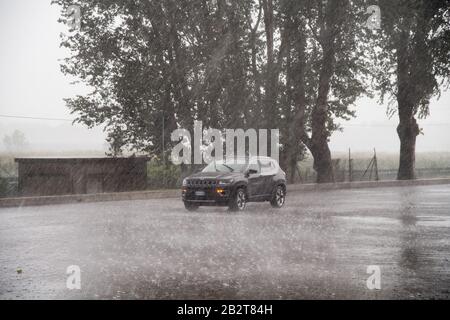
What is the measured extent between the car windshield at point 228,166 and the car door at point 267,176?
0.67 m

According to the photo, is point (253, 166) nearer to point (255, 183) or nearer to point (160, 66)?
point (255, 183)

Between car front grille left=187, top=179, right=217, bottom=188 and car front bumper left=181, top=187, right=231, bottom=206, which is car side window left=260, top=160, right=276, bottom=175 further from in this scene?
car front grille left=187, top=179, right=217, bottom=188

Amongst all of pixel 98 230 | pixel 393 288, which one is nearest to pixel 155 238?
pixel 98 230

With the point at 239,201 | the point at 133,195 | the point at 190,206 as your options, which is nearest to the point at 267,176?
the point at 239,201

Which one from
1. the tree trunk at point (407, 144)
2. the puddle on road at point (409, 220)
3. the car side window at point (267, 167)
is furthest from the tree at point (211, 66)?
the puddle on road at point (409, 220)

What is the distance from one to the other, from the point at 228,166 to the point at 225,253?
9.79 m

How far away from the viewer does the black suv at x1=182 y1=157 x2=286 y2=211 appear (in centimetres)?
1936

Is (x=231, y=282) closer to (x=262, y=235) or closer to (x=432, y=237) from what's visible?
(x=262, y=235)

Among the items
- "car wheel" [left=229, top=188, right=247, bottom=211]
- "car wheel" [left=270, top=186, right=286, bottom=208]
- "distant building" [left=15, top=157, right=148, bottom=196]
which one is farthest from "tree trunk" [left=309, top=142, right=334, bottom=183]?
"car wheel" [left=229, top=188, right=247, bottom=211]

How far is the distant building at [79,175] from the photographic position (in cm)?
2575

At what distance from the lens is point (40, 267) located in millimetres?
9758

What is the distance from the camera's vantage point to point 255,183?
20359 millimetres

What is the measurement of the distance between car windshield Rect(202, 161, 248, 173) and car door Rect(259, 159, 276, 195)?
0.67 metres

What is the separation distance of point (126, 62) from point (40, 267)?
78.0ft
